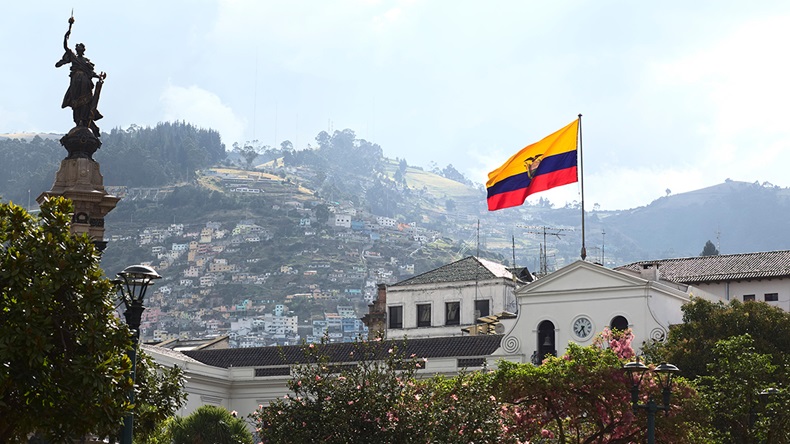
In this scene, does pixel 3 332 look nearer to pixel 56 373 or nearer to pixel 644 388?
pixel 56 373

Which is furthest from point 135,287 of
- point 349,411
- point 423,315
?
point 423,315

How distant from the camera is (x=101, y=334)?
17000mm

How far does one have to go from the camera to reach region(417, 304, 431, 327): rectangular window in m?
80.4

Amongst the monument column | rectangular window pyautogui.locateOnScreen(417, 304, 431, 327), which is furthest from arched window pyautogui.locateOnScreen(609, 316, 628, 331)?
the monument column

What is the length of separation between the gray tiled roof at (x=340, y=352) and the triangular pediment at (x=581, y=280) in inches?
123

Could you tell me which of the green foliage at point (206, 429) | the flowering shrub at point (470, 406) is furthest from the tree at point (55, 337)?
the green foliage at point (206, 429)

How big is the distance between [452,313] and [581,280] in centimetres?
1832

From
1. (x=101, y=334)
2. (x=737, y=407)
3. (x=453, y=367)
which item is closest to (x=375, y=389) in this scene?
(x=737, y=407)

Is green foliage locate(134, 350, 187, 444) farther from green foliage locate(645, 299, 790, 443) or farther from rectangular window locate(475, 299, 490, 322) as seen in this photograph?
rectangular window locate(475, 299, 490, 322)

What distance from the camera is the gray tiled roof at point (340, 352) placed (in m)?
63.9

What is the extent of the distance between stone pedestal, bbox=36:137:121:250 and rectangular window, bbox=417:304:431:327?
5690cm

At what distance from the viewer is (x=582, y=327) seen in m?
62.6

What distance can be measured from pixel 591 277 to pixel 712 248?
71614mm

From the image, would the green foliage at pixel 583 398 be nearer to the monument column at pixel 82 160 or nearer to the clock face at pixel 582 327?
the monument column at pixel 82 160
